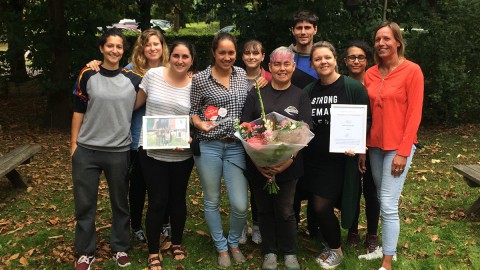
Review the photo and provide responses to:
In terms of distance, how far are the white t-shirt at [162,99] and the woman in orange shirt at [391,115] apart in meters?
1.67

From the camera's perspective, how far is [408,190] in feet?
22.5

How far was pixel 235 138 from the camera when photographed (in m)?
4.14

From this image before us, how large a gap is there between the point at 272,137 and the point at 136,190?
179cm

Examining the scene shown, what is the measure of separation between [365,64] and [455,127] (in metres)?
7.45

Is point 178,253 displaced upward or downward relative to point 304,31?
downward

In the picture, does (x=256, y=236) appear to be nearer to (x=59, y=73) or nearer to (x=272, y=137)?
(x=272, y=137)

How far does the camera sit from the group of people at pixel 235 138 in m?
4.02

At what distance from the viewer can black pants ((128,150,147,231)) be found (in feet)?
14.9

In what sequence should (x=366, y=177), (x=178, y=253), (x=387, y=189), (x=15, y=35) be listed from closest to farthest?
(x=387, y=189), (x=366, y=177), (x=178, y=253), (x=15, y=35)

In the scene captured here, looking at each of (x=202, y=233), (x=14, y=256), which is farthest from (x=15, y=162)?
(x=202, y=233)

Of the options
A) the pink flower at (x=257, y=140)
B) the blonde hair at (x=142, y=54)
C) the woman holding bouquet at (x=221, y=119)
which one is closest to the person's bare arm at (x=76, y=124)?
the blonde hair at (x=142, y=54)

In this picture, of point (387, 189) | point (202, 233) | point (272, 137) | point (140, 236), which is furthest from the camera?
point (202, 233)

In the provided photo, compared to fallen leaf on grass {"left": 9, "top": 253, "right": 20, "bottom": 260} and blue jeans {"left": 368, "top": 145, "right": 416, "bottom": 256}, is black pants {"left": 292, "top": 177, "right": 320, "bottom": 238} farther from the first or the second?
fallen leaf on grass {"left": 9, "top": 253, "right": 20, "bottom": 260}

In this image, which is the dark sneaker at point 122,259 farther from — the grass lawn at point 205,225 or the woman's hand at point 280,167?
the woman's hand at point 280,167
